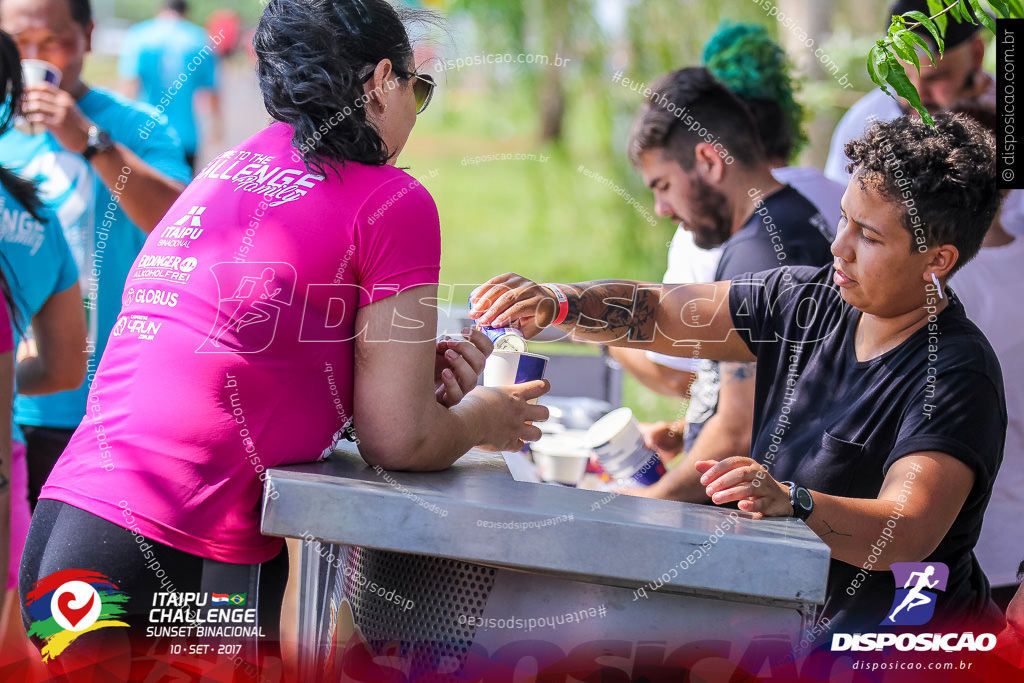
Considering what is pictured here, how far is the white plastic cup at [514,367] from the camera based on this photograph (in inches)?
79.2

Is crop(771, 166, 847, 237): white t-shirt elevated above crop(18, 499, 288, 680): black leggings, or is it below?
above

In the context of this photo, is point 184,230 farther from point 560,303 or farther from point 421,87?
point 560,303

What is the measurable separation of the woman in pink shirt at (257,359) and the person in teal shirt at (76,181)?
4.11 ft

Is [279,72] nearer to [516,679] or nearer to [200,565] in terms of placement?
[200,565]

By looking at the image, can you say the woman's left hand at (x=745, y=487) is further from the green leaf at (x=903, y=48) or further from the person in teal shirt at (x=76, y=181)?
the person in teal shirt at (x=76, y=181)

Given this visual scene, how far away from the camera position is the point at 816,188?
9.89 feet

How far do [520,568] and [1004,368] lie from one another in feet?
5.65

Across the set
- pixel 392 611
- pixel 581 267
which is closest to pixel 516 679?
pixel 392 611

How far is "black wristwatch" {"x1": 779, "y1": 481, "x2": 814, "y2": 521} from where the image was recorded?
5.36ft

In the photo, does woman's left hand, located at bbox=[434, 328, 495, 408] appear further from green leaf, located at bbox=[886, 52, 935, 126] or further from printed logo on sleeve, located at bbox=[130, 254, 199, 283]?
green leaf, located at bbox=[886, 52, 935, 126]

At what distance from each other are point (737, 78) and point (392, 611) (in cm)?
238

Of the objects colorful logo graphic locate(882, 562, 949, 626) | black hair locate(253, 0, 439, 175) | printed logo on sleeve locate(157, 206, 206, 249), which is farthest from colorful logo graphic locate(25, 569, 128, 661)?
colorful logo graphic locate(882, 562, 949, 626)

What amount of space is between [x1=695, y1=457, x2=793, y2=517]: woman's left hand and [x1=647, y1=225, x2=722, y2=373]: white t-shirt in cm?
128

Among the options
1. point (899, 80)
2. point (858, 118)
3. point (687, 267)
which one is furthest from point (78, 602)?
point (858, 118)
